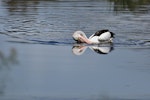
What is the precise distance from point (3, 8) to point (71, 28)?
5.27 metres

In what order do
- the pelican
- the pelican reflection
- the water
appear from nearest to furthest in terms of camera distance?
the water → the pelican reflection → the pelican

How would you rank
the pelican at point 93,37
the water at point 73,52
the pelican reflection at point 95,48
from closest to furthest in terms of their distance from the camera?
1. the water at point 73,52
2. the pelican reflection at point 95,48
3. the pelican at point 93,37

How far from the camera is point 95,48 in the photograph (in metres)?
15.6

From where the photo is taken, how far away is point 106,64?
13320 mm

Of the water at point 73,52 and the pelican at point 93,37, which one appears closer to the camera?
the water at point 73,52

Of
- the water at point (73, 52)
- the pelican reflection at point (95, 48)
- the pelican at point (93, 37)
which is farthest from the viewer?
the pelican at point (93, 37)

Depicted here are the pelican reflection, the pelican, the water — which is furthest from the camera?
the pelican

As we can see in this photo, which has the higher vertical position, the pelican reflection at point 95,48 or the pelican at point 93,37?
the pelican at point 93,37

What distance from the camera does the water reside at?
11.1m

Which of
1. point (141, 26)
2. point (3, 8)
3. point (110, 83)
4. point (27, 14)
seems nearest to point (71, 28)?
point (141, 26)

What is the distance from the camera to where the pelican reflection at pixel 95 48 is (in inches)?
593

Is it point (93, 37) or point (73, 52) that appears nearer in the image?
point (73, 52)

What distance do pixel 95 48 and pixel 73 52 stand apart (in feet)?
2.67

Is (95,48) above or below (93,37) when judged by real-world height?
below
